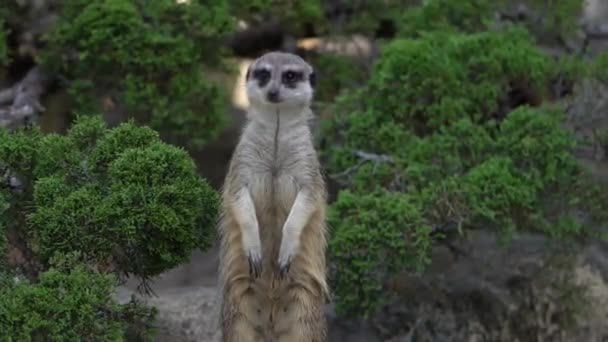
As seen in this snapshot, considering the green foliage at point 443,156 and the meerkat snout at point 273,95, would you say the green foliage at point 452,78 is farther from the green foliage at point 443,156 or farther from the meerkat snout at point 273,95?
the meerkat snout at point 273,95

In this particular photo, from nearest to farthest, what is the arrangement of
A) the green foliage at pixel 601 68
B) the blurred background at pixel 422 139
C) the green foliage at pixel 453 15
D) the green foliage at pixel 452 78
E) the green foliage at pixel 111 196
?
the green foliage at pixel 111 196, the blurred background at pixel 422 139, the green foliage at pixel 452 78, the green foliage at pixel 601 68, the green foliage at pixel 453 15

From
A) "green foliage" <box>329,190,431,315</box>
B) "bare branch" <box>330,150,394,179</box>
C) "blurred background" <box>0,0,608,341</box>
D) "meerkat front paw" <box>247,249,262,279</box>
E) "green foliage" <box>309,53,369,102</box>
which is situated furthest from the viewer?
"green foliage" <box>309,53,369,102</box>

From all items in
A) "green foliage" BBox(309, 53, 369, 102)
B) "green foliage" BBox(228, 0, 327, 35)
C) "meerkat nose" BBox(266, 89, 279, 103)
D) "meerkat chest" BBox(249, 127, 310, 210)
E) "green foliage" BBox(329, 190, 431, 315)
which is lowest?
"green foliage" BBox(329, 190, 431, 315)

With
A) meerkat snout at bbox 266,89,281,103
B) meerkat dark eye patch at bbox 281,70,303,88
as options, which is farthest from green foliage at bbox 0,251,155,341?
meerkat dark eye patch at bbox 281,70,303,88

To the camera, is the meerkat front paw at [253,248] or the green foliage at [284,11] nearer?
the meerkat front paw at [253,248]

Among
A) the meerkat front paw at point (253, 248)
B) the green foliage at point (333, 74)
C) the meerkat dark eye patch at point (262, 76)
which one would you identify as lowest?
the meerkat front paw at point (253, 248)

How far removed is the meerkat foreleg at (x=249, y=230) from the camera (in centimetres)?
524

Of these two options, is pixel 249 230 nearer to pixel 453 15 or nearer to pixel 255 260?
pixel 255 260

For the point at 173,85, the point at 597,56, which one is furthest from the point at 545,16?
the point at 173,85

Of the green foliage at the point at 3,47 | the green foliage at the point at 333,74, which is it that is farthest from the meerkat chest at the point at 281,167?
the green foliage at the point at 333,74

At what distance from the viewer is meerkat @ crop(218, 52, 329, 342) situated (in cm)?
530

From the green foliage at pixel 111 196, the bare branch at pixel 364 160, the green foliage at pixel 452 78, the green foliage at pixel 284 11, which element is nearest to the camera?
the green foliage at pixel 111 196

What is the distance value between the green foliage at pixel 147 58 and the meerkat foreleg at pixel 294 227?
5.96 ft

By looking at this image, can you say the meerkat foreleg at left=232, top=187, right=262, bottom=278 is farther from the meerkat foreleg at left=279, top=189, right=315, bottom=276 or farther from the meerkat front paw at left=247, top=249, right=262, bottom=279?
the meerkat foreleg at left=279, top=189, right=315, bottom=276
